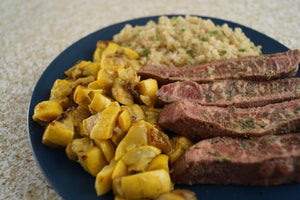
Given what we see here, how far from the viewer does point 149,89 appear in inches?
87.4

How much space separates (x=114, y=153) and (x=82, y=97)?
1.60ft

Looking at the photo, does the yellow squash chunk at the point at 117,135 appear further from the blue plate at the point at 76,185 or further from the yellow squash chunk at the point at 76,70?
the yellow squash chunk at the point at 76,70

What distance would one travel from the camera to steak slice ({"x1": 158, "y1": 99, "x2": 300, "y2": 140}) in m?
1.97

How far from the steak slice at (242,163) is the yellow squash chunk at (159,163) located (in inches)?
3.5

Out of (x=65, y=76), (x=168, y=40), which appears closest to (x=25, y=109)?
(x=65, y=76)

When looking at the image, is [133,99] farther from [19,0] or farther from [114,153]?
[19,0]

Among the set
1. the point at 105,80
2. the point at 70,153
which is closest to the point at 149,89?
the point at 105,80

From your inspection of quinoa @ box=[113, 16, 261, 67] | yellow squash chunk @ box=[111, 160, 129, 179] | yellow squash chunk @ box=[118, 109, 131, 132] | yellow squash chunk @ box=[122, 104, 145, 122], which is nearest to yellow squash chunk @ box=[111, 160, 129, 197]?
yellow squash chunk @ box=[111, 160, 129, 179]

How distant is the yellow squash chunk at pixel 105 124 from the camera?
188 centimetres

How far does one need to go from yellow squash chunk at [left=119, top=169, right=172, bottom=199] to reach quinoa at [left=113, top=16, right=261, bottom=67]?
45.9 inches

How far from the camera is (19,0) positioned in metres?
4.24

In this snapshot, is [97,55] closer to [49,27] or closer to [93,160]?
[93,160]

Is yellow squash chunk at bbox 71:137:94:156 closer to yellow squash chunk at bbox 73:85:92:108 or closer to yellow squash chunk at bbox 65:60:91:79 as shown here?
yellow squash chunk at bbox 73:85:92:108

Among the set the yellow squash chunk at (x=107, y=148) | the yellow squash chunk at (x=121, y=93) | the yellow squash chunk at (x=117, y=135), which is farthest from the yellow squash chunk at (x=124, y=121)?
the yellow squash chunk at (x=121, y=93)
